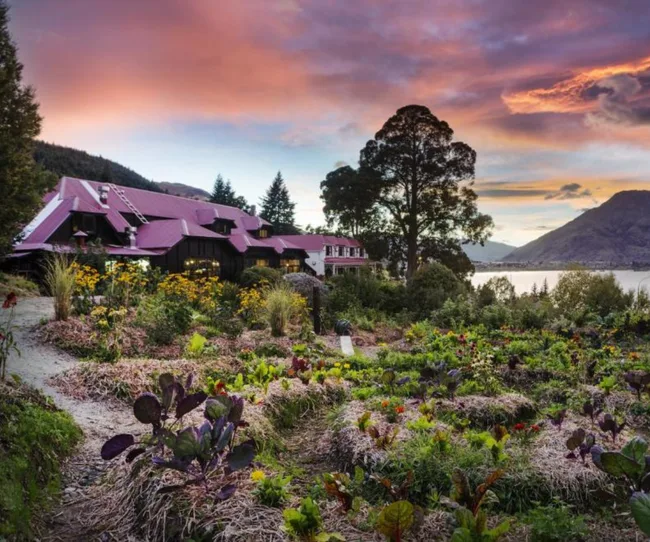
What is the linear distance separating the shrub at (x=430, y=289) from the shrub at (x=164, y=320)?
317 inches

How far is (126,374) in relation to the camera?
4.68m

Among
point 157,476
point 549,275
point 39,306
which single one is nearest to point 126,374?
point 157,476

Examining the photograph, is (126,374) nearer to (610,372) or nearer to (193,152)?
(610,372)

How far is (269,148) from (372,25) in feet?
20.1

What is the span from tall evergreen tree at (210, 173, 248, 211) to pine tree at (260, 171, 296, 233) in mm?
2772

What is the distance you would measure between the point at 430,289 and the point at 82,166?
56.8 metres

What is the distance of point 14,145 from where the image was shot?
12414mm

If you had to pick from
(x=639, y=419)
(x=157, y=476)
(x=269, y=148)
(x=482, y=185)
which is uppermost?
(x=482, y=185)

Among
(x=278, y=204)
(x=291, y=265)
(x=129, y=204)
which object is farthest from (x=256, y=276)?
(x=278, y=204)

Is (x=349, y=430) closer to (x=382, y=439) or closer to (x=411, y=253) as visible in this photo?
(x=382, y=439)

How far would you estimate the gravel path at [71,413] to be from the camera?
2391 mm

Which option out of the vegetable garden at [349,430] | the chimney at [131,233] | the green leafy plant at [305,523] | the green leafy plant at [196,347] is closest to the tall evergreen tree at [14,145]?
the vegetable garden at [349,430]

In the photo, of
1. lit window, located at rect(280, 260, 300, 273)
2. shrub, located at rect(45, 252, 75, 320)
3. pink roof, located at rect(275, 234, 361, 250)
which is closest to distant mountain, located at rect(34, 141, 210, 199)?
pink roof, located at rect(275, 234, 361, 250)

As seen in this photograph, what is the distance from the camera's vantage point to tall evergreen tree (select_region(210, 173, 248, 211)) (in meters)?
52.0
